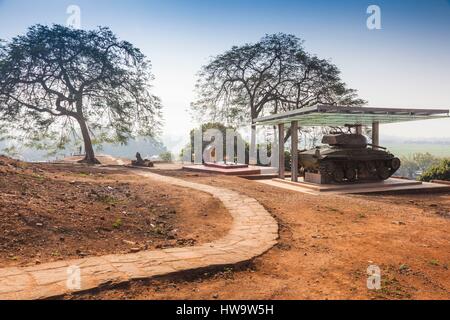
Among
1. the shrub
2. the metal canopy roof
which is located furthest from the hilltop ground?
the shrub

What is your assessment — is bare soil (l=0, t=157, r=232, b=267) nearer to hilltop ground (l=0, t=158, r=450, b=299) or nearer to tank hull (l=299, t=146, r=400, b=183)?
hilltop ground (l=0, t=158, r=450, b=299)

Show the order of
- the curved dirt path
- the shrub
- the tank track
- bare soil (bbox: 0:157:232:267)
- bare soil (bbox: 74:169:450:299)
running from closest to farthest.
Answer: the curved dirt path, bare soil (bbox: 74:169:450:299), bare soil (bbox: 0:157:232:267), the tank track, the shrub

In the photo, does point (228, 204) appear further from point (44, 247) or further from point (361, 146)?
point (361, 146)

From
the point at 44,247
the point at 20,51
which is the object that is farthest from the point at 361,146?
the point at 20,51

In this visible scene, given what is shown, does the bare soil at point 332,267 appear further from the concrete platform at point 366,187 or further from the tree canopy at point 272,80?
the tree canopy at point 272,80

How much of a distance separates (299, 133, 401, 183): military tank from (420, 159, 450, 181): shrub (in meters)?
4.92

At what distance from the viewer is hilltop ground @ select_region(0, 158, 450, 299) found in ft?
12.0

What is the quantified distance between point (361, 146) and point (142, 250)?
14032mm

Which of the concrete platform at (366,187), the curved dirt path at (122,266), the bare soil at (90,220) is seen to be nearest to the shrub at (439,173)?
the concrete platform at (366,187)

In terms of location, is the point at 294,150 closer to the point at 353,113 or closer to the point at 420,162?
the point at 353,113

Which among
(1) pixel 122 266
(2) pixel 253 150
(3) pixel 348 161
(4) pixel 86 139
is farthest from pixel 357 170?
(4) pixel 86 139

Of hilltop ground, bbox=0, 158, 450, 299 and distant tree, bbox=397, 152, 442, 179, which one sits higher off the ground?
hilltop ground, bbox=0, 158, 450, 299

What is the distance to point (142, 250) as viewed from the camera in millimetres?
4934

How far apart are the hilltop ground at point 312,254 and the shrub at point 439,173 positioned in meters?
13.0
